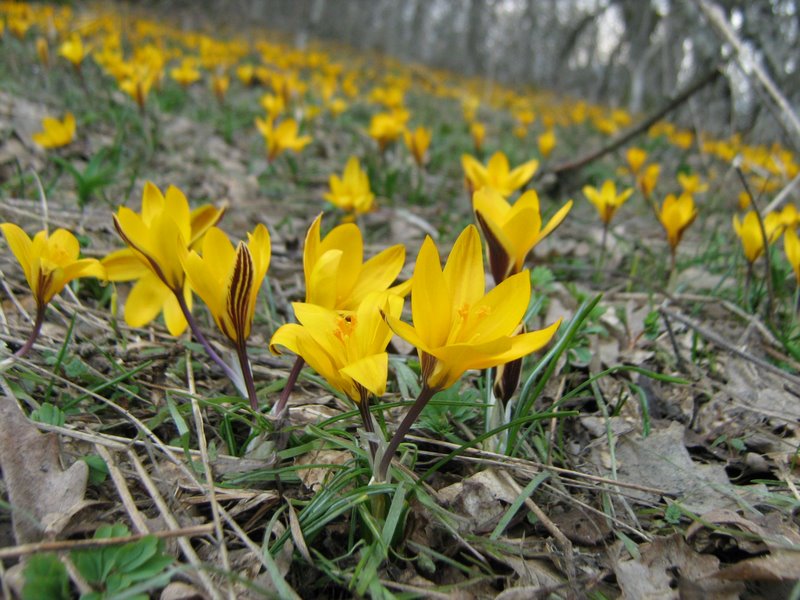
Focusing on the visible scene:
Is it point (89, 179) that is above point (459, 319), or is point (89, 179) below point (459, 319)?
below

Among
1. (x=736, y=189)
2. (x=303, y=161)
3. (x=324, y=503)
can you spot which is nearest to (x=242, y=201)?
(x=303, y=161)

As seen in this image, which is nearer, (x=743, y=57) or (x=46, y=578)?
(x=46, y=578)

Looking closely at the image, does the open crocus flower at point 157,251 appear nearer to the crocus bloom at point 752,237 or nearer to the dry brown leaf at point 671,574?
the dry brown leaf at point 671,574

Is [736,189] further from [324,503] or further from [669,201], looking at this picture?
[324,503]

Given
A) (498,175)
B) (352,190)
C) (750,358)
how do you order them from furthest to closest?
(352,190) → (498,175) → (750,358)

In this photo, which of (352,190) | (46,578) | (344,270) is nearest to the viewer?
(46,578)

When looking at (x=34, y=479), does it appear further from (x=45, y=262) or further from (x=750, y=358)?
(x=750, y=358)

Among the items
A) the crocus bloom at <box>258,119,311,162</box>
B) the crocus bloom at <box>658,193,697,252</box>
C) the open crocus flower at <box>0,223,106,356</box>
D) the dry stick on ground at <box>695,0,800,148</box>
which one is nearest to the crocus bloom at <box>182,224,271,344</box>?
the open crocus flower at <box>0,223,106,356</box>

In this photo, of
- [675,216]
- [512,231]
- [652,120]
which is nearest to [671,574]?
[512,231]
